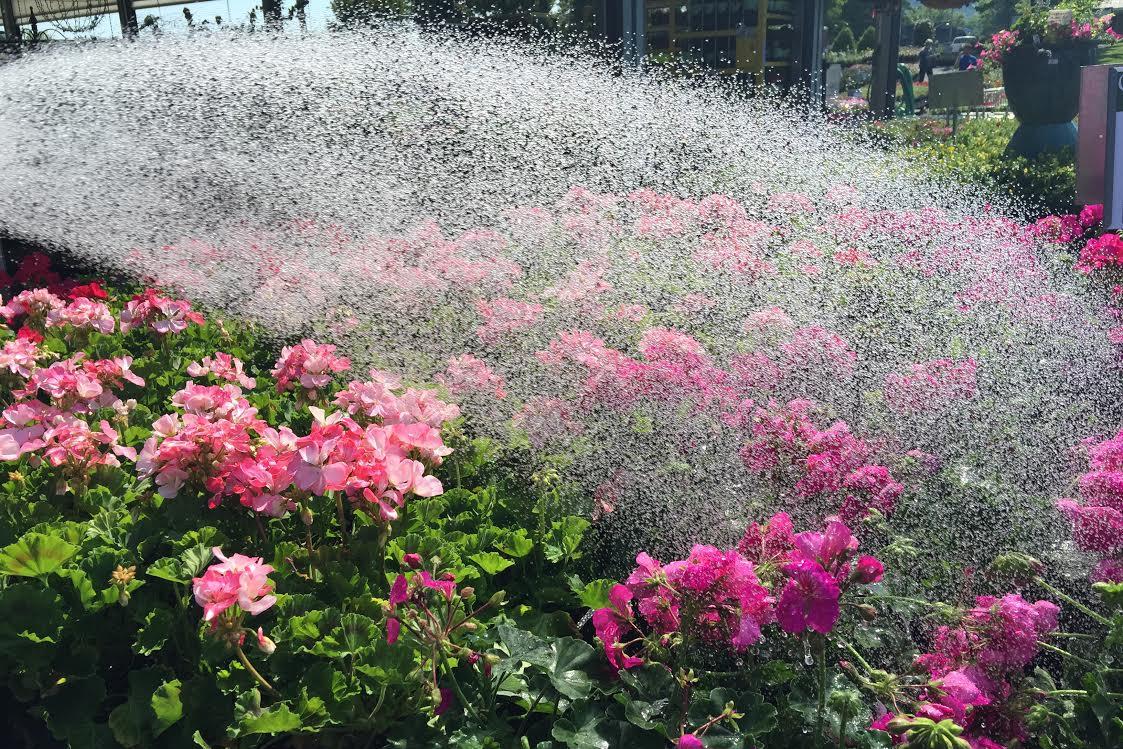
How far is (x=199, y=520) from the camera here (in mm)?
1304

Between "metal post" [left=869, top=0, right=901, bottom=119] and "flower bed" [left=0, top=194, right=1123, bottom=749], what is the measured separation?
8725 millimetres

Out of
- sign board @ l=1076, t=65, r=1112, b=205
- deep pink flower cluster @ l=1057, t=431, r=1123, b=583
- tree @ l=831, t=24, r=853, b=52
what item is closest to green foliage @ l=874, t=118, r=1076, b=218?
sign board @ l=1076, t=65, r=1112, b=205

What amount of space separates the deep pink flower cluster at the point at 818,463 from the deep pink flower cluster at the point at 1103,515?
0.23 m

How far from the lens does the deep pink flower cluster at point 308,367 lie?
168 centimetres

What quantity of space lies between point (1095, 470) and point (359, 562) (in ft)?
3.57

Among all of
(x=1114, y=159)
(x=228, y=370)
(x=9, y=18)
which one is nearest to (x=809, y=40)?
(x=1114, y=159)

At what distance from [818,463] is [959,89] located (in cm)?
999

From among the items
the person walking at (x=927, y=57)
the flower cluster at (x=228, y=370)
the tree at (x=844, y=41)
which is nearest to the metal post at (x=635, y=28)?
the flower cluster at (x=228, y=370)

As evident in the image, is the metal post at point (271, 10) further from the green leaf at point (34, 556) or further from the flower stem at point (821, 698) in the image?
the flower stem at point (821, 698)

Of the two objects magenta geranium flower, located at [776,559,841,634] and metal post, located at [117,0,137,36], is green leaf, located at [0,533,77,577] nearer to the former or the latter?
magenta geranium flower, located at [776,559,841,634]

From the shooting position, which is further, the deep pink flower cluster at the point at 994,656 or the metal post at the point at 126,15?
the metal post at the point at 126,15

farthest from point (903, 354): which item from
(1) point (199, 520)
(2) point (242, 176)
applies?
(2) point (242, 176)

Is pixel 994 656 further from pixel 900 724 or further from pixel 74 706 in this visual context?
pixel 74 706

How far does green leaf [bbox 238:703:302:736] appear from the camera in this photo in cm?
97
